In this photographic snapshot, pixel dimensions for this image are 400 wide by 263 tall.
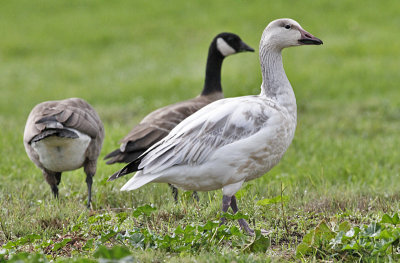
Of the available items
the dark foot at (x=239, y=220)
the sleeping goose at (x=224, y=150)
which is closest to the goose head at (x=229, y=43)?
the sleeping goose at (x=224, y=150)

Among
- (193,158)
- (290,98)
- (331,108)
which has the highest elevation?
(290,98)

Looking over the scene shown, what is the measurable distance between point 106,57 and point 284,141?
13680mm

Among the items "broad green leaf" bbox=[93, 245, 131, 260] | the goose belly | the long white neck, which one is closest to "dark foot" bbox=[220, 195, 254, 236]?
the long white neck

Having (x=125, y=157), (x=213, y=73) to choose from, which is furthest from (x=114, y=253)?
(x=213, y=73)

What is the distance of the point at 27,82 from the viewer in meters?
15.9

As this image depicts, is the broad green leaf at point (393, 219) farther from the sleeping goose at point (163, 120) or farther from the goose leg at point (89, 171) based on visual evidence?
the goose leg at point (89, 171)

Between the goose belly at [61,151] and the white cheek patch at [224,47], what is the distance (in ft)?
9.25

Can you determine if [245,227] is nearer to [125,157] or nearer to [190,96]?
[125,157]

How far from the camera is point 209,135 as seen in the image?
4793mm

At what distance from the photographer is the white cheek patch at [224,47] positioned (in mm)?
8297

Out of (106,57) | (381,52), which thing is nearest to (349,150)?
(381,52)

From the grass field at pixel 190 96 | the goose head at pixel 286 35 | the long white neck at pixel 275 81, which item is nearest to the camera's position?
the grass field at pixel 190 96

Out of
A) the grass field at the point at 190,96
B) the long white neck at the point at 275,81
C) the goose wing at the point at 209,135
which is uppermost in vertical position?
the long white neck at the point at 275,81

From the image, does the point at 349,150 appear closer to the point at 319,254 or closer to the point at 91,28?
the point at 319,254
